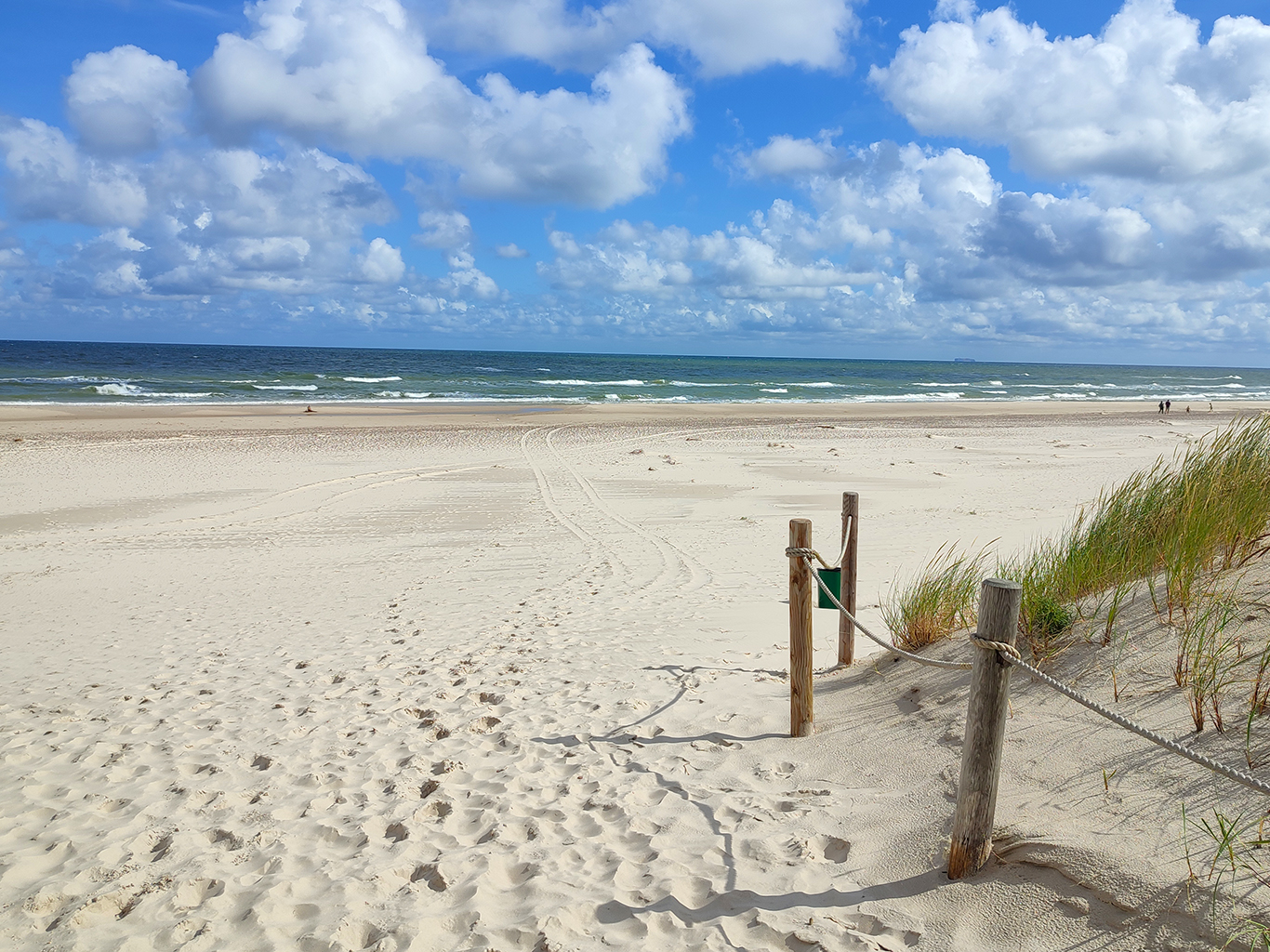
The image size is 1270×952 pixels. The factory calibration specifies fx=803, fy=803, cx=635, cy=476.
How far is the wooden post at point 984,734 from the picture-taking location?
2746 mm

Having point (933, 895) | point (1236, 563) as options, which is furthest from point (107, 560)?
point (1236, 563)

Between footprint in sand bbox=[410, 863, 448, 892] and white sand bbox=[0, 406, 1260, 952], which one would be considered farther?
footprint in sand bbox=[410, 863, 448, 892]

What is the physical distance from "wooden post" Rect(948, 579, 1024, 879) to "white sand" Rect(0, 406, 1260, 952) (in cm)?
12

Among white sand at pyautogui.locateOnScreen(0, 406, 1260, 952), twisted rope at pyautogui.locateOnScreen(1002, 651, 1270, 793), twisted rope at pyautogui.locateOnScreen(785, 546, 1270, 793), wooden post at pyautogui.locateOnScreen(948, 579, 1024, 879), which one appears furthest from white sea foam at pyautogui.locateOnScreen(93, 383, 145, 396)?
twisted rope at pyautogui.locateOnScreen(1002, 651, 1270, 793)

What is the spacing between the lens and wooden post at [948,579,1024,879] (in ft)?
9.01

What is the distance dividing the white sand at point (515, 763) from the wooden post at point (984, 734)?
0.38 feet

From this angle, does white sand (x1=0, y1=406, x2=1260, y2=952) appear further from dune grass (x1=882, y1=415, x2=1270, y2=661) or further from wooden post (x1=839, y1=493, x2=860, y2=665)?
dune grass (x1=882, y1=415, x2=1270, y2=661)

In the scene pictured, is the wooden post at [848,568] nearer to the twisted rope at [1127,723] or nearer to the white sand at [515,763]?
the white sand at [515,763]

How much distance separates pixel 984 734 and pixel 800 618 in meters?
1.60

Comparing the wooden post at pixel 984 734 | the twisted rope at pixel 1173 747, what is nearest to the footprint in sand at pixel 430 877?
the wooden post at pixel 984 734

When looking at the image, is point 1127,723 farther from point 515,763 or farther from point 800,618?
point 515,763

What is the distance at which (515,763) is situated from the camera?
14.7 feet

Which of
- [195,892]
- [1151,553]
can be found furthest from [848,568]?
[195,892]

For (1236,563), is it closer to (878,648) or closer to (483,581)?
(878,648)
